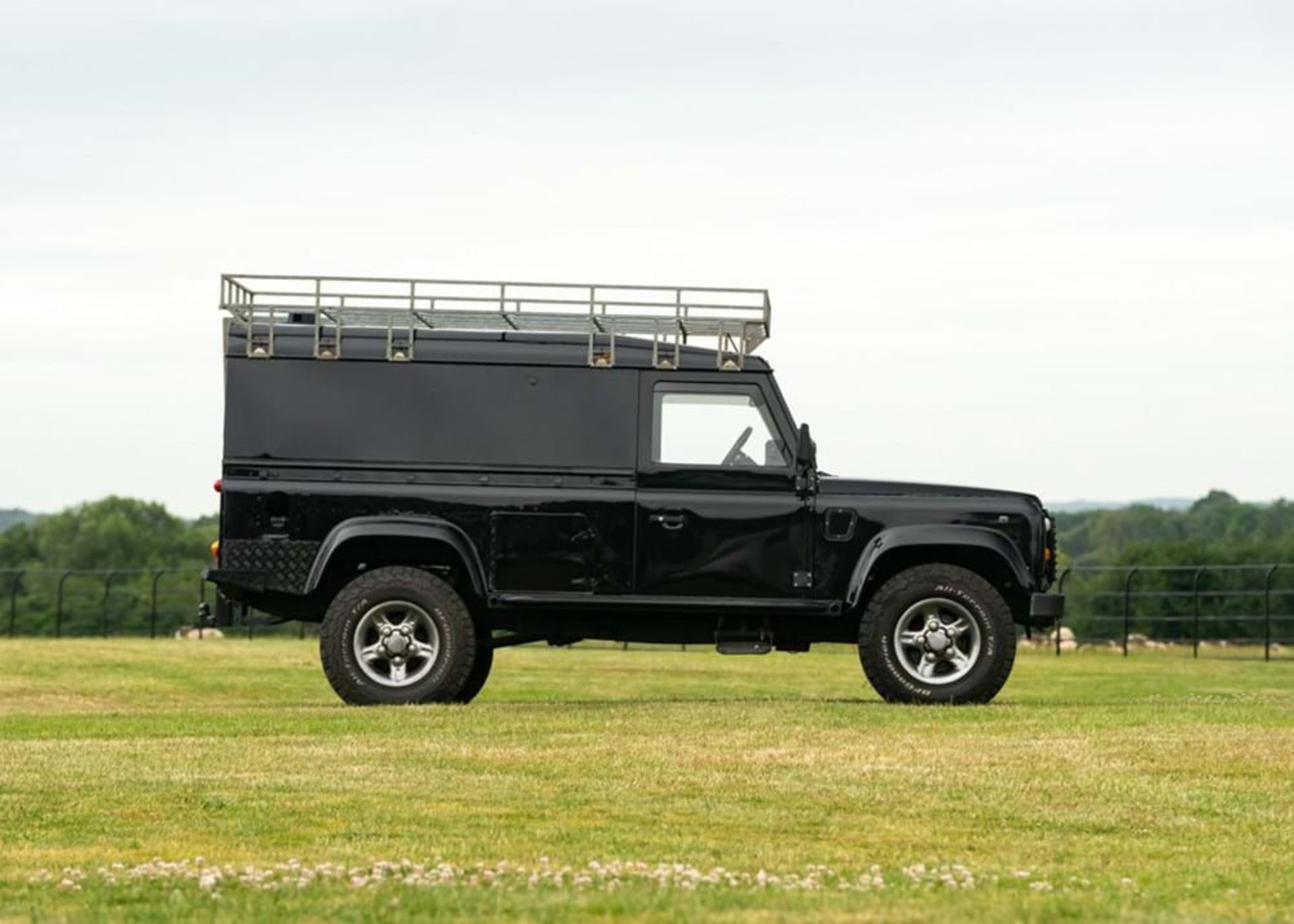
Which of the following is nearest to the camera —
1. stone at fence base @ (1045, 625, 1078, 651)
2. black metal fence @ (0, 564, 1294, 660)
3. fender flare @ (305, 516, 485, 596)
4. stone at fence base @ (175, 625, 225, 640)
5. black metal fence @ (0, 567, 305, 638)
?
fender flare @ (305, 516, 485, 596)

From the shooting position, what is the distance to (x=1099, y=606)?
75.2m

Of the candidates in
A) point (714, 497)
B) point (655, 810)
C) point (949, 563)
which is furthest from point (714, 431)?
point (655, 810)

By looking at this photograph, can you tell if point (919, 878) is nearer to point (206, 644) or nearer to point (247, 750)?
point (247, 750)

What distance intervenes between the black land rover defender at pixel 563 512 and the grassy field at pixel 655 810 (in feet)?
2.29

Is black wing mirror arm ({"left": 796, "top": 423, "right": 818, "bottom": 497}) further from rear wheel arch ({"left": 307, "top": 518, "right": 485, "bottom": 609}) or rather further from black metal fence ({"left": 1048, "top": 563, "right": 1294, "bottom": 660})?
black metal fence ({"left": 1048, "top": 563, "right": 1294, "bottom": 660})

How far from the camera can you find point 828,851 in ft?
34.5

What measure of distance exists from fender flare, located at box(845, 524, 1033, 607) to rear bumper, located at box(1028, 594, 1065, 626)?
0.19 metres

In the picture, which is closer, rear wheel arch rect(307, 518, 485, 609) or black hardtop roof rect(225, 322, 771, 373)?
rear wheel arch rect(307, 518, 485, 609)

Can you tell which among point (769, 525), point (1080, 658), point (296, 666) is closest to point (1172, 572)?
point (1080, 658)

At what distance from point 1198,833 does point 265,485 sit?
28.5ft

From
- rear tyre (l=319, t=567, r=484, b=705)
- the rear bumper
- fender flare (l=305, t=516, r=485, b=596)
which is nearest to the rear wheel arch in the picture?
fender flare (l=305, t=516, r=485, b=596)

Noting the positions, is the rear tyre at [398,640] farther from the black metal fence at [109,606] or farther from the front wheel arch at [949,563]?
→ the black metal fence at [109,606]

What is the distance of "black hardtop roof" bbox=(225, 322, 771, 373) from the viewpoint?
60.2 feet

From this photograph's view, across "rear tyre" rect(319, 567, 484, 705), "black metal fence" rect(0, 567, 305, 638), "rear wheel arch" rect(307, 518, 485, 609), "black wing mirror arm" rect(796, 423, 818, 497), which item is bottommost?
"black metal fence" rect(0, 567, 305, 638)
